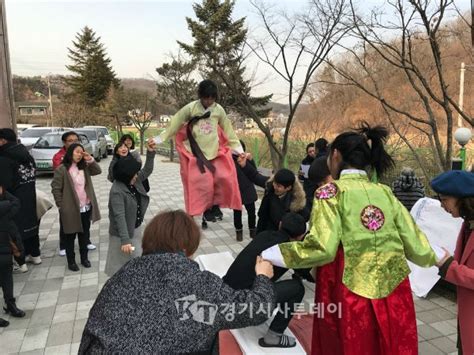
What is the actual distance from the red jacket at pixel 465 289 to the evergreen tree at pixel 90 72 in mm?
43864

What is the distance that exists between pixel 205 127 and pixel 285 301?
86.9 inches

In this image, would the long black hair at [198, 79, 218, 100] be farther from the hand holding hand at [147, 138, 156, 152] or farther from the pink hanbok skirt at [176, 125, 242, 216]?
the hand holding hand at [147, 138, 156, 152]

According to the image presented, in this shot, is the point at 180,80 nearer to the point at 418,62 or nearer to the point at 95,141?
the point at 95,141

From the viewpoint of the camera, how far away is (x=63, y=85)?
47.3 m

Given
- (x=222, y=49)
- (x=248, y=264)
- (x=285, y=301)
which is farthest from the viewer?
(x=222, y=49)

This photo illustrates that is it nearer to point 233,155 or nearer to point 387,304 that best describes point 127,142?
point 233,155

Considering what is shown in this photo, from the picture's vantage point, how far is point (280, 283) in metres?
2.91

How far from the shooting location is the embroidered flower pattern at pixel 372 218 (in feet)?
6.35

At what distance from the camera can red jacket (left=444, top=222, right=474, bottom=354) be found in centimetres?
201

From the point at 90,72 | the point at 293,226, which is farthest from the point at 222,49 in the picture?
the point at 90,72

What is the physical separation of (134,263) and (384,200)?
1.21 meters

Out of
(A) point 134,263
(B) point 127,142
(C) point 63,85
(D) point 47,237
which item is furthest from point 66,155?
(C) point 63,85

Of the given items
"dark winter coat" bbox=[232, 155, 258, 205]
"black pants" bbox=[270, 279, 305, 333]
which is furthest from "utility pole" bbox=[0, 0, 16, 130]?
"black pants" bbox=[270, 279, 305, 333]

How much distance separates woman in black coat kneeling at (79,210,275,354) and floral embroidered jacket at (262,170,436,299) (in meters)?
0.43
